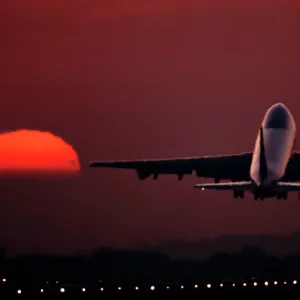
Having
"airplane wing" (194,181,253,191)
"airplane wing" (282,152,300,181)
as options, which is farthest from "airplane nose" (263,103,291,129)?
"airplane wing" (194,181,253,191)

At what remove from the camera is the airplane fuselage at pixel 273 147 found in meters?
126

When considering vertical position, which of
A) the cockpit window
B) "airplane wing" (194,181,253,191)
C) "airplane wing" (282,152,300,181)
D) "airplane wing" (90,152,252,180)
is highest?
the cockpit window

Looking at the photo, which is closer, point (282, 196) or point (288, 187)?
point (288, 187)

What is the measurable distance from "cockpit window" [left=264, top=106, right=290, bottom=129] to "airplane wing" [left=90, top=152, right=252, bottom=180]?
11.1ft

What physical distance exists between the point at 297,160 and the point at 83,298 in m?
49.3

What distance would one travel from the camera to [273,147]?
465 ft

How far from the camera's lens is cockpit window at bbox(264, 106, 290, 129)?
14600 centimetres

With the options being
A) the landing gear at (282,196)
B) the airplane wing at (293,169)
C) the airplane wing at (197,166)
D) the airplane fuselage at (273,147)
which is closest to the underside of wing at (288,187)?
the airplane fuselage at (273,147)

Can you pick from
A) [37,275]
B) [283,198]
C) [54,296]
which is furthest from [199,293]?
[283,198]

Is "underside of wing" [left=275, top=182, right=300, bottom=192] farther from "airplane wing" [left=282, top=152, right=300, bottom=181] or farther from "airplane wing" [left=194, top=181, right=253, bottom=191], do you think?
"airplane wing" [left=282, top=152, right=300, bottom=181]

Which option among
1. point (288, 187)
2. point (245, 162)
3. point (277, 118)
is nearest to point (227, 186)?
point (288, 187)

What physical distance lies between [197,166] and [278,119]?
8.48m

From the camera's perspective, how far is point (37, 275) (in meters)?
121

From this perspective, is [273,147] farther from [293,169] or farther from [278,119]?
[293,169]
